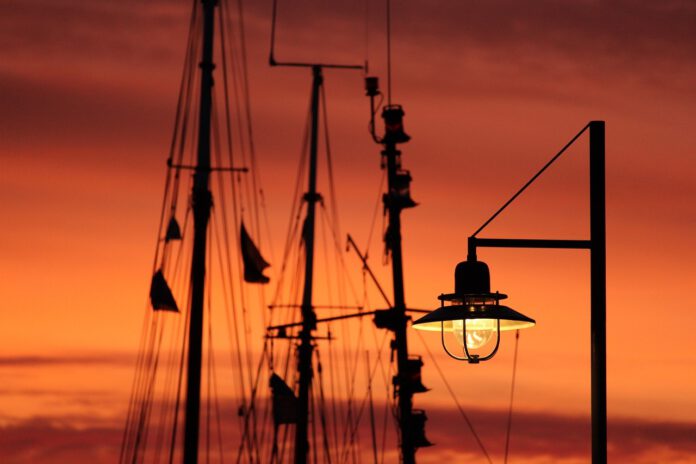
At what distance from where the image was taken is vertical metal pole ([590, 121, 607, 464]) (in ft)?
45.6

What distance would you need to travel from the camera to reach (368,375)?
187ft

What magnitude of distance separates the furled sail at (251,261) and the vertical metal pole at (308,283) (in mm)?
11076

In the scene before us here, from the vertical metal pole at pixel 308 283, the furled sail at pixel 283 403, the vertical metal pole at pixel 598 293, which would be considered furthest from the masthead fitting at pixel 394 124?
the vertical metal pole at pixel 598 293

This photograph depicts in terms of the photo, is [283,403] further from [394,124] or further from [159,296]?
[159,296]

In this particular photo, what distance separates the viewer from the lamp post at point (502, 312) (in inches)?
537

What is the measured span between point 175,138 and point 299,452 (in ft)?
63.5

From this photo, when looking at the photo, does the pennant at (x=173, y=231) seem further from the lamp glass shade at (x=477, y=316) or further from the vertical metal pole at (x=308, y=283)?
the lamp glass shade at (x=477, y=316)

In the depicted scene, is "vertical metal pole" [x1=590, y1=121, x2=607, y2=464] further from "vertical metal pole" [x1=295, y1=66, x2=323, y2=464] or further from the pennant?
"vertical metal pole" [x1=295, y1=66, x2=323, y2=464]

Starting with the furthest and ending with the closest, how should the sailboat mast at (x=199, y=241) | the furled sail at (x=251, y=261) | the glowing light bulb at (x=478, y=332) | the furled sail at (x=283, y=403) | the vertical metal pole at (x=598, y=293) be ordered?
1. the furled sail at (x=283, y=403)
2. the furled sail at (x=251, y=261)
3. the sailboat mast at (x=199, y=241)
4. the vertical metal pole at (x=598, y=293)
5. the glowing light bulb at (x=478, y=332)

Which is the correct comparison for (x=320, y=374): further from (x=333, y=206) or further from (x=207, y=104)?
(x=207, y=104)

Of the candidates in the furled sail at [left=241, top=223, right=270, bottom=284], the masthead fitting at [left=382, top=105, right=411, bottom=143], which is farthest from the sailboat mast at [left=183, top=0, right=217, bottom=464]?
the masthead fitting at [left=382, top=105, right=411, bottom=143]

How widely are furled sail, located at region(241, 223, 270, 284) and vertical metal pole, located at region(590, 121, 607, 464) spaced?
32.5m

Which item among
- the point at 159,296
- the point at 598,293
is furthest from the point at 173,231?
the point at 598,293

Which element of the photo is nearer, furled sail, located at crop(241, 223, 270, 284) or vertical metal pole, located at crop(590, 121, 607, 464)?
vertical metal pole, located at crop(590, 121, 607, 464)
